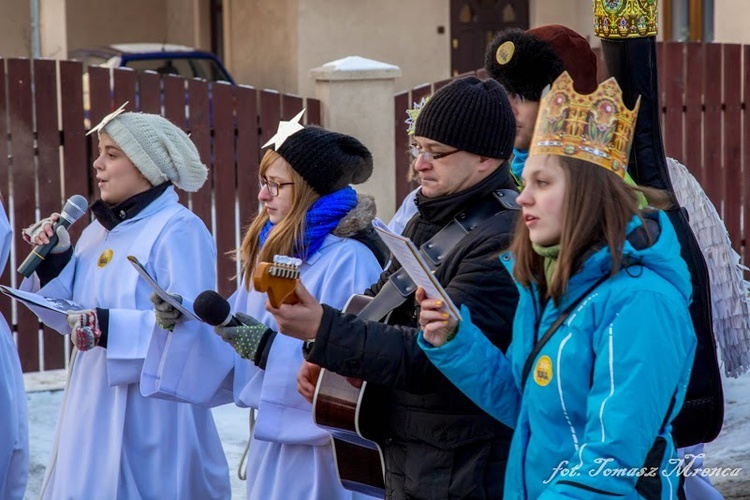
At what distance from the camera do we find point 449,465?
3246 millimetres

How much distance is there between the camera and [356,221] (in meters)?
4.30

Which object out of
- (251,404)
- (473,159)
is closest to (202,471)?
(251,404)

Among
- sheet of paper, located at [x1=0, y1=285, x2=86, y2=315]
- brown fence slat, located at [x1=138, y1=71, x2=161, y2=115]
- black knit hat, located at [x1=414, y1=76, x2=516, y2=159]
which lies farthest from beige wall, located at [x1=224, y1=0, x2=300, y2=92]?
black knit hat, located at [x1=414, y1=76, x2=516, y2=159]

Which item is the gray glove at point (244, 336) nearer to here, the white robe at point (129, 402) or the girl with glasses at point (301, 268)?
the girl with glasses at point (301, 268)

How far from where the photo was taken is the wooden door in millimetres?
22172

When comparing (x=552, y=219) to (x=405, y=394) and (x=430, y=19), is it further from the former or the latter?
(x=430, y=19)

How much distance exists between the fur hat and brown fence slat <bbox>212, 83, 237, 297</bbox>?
177 inches

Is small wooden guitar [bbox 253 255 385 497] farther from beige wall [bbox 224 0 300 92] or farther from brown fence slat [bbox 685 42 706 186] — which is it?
beige wall [bbox 224 0 300 92]

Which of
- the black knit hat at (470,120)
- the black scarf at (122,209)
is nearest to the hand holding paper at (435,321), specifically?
the black knit hat at (470,120)

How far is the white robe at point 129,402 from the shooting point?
15.6ft

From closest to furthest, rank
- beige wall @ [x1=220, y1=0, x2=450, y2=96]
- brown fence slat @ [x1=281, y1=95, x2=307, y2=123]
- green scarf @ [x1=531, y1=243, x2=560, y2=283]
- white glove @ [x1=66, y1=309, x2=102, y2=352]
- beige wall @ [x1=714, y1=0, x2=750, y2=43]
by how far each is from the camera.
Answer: green scarf @ [x1=531, y1=243, x2=560, y2=283] → white glove @ [x1=66, y1=309, x2=102, y2=352] → brown fence slat @ [x1=281, y1=95, x2=307, y2=123] → beige wall @ [x1=714, y1=0, x2=750, y2=43] → beige wall @ [x1=220, y1=0, x2=450, y2=96]

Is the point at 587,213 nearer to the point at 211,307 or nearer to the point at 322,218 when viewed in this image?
the point at 211,307

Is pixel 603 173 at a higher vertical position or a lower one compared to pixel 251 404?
→ higher

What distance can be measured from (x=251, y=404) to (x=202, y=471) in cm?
83
